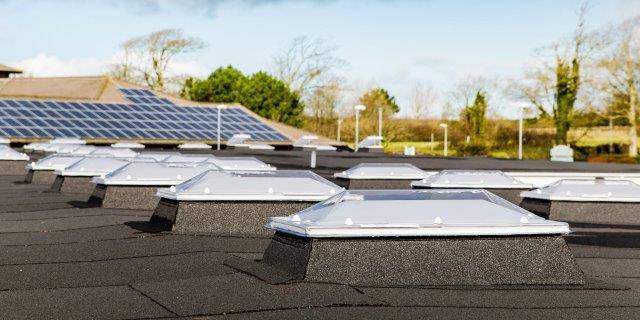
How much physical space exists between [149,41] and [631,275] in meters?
90.8

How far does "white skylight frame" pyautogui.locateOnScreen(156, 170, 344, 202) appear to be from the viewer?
14.0m

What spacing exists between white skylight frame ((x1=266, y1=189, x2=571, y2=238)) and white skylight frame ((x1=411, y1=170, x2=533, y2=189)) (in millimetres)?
9786

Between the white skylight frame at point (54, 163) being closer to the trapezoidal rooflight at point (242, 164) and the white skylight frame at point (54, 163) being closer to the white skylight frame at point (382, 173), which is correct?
the trapezoidal rooflight at point (242, 164)

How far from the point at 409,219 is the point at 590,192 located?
8894 mm

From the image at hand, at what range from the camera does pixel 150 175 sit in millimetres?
18484

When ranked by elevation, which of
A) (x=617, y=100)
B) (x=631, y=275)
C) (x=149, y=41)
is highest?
(x=149, y=41)

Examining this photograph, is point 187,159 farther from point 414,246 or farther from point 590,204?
point 414,246

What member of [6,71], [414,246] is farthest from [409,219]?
[6,71]

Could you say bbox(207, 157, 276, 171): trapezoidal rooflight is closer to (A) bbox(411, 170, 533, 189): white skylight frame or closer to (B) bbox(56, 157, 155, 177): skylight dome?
(B) bbox(56, 157, 155, 177): skylight dome

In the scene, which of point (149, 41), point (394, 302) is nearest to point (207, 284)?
point (394, 302)

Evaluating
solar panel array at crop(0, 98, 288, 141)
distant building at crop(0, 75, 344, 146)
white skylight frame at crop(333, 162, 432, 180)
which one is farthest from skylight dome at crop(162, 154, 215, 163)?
solar panel array at crop(0, 98, 288, 141)

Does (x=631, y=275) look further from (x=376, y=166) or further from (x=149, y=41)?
(x=149, y=41)

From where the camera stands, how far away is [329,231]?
961 centimetres

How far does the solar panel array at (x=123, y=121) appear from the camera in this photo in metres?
54.4
